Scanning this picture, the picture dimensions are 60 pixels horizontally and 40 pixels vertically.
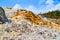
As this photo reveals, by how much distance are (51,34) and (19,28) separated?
197 centimetres

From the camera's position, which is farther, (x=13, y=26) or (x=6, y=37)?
(x=13, y=26)

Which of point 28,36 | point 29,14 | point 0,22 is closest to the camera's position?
point 28,36

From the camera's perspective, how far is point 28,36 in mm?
10477

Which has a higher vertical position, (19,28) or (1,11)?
(1,11)

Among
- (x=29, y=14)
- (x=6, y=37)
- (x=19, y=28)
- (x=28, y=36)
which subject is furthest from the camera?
(x=29, y=14)

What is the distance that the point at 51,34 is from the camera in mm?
12055

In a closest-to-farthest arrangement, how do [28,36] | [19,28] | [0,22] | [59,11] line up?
1. [28,36]
2. [19,28]
3. [0,22]
4. [59,11]

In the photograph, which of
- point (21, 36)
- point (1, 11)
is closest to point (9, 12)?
point (1, 11)

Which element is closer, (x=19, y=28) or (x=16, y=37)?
(x=16, y=37)

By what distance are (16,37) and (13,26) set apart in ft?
4.85

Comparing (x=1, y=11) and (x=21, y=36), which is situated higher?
(x=1, y=11)

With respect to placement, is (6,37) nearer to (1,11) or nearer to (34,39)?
(34,39)

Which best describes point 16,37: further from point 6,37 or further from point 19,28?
point 19,28

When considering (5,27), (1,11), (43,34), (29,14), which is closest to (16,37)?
(5,27)
